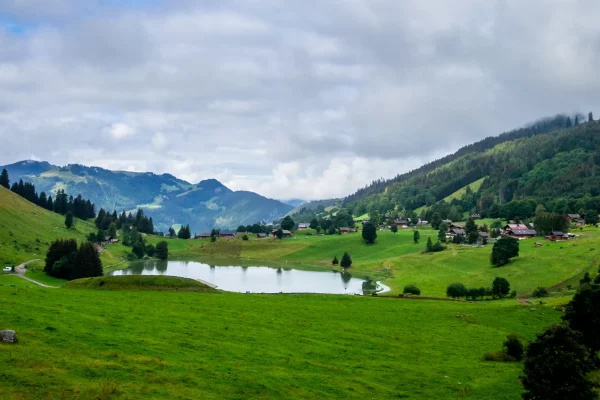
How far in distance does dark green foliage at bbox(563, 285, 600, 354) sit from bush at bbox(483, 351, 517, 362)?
578 cm

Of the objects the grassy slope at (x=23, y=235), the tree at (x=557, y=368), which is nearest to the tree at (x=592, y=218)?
the grassy slope at (x=23, y=235)

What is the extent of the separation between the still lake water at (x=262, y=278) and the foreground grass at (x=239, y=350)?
62908 mm

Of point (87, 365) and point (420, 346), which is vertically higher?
point (87, 365)

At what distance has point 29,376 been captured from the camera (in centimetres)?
2425

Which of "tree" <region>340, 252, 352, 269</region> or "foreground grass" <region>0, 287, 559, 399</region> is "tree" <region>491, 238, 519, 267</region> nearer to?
"tree" <region>340, 252, 352, 269</region>

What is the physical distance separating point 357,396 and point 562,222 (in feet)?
555

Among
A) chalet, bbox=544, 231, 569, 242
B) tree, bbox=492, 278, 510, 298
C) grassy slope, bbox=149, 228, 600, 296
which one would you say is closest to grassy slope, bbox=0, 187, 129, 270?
grassy slope, bbox=149, 228, 600, 296

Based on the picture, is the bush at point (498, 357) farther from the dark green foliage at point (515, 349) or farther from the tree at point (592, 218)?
the tree at point (592, 218)

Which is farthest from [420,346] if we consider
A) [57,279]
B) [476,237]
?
[476,237]

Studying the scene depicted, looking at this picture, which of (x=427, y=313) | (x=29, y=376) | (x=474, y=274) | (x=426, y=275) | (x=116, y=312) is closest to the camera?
(x=29, y=376)

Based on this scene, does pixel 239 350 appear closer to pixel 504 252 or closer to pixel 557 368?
pixel 557 368

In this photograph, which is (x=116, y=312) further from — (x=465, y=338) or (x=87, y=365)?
(x=465, y=338)

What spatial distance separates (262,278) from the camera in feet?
493

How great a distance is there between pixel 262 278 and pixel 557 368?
125 m
